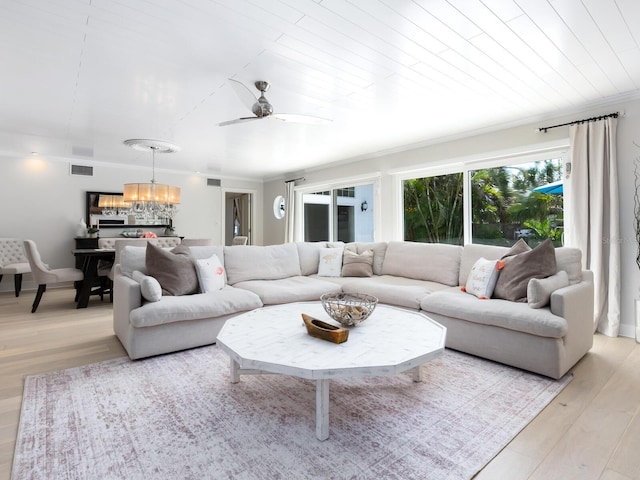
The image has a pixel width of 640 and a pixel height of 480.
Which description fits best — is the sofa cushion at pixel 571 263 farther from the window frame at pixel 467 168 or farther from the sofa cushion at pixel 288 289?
the sofa cushion at pixel 288 289

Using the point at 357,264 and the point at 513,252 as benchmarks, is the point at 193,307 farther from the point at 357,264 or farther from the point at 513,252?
the point at 513,252

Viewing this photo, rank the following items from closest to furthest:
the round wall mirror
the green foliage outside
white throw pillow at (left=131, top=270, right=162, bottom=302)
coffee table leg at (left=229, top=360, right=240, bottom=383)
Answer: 1. coffee table leg at (left=229, top=360, right=240, bottom=383)
2. white throw pillow at (left=131, top=270, right=162, bottom=302)
3. the green foliage outside
4. the round wall mirror

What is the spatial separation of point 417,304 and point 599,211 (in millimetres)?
2018

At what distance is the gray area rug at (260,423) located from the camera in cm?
145

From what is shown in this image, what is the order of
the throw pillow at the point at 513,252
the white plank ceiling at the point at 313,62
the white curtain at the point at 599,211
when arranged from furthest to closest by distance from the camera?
the white curtain at the point at 599,211 → the throw pillow at the point at 513,252 → the white plank ceiling at the point at 313,62

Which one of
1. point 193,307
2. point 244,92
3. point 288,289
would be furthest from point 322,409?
point 244,92

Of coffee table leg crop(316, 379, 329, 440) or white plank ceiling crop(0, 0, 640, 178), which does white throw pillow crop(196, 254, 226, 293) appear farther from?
coffee table leg crop(316, 379, 329, 440)

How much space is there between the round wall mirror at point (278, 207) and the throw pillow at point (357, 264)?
3.86 metres

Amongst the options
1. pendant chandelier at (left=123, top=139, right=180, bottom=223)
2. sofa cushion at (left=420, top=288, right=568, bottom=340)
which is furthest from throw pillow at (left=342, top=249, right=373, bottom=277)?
pendant chandelier at (left=123, top=139, right=180, bottom=223)

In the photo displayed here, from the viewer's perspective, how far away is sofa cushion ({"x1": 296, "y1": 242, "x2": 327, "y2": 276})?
14.7 feet

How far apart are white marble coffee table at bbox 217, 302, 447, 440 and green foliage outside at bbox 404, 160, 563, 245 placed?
2.64 m

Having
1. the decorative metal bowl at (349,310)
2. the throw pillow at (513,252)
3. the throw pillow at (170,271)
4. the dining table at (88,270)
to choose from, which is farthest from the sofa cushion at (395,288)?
the dining table at (88,270)

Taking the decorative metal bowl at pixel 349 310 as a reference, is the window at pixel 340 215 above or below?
above

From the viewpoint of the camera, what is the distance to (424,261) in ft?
12.8
